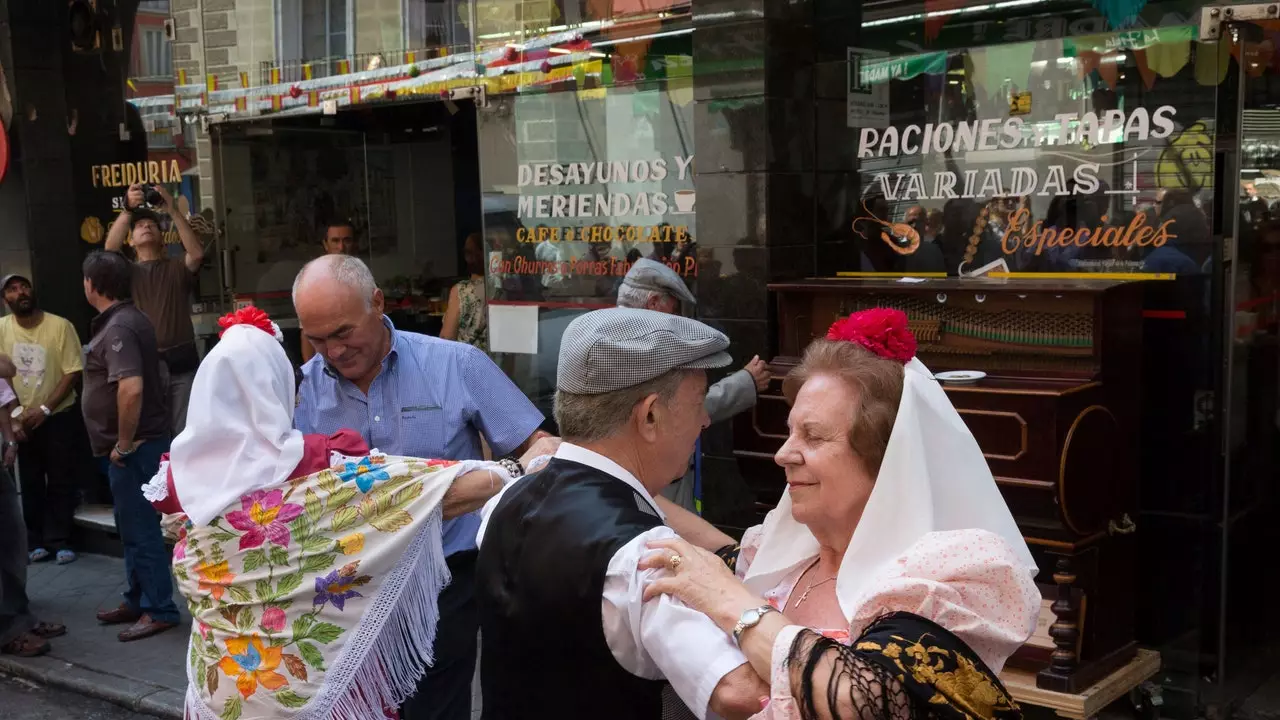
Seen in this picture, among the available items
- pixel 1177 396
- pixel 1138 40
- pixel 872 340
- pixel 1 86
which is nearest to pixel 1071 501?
pixel 1177 396

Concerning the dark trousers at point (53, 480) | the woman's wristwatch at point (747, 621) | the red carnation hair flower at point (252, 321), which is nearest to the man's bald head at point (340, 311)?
the red carnation hair flower at point (252, 321)

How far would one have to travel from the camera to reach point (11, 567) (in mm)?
7242

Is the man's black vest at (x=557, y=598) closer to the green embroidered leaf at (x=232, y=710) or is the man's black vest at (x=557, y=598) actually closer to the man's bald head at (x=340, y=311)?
the green embroidered leaf at (x=232, y=710)

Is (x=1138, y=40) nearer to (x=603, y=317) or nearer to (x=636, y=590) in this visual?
(x=603, y=317)

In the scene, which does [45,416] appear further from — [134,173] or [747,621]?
[747,621]

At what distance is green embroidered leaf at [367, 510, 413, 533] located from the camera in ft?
12.4

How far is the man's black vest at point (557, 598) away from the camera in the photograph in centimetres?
237

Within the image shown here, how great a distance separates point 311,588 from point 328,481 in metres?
0.31

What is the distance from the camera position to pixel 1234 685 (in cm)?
549

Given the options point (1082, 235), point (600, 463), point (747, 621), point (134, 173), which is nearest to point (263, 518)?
point (600, 463)

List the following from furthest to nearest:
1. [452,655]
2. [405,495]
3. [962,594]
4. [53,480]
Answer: [53,480] → [452,655] → [405,495] → [962,594]

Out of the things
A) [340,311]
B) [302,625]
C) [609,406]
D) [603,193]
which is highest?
[603,193]

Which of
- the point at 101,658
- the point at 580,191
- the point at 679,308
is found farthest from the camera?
the point at 101,658

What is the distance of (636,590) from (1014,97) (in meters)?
3.96
